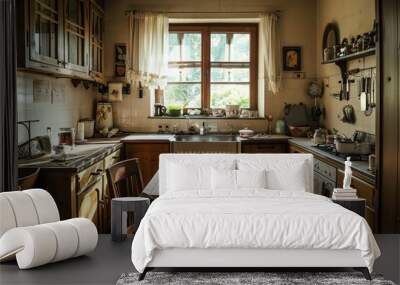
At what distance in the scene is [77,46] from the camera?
6.02m

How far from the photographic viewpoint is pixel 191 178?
343 centimetres

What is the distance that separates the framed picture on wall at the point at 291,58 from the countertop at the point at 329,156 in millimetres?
1168

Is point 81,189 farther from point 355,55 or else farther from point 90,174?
point 355,55

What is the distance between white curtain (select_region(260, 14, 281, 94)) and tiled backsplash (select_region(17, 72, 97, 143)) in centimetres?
243

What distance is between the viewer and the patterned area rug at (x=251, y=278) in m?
2.54

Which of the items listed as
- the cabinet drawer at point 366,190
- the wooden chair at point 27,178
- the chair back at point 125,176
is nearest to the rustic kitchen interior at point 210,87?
the cabinet drawer at point 366,190

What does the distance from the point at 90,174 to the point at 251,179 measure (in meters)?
2.16

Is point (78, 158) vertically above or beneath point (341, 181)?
above

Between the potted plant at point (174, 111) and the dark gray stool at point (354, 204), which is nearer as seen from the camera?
the dark gray stool at point (354, 204)

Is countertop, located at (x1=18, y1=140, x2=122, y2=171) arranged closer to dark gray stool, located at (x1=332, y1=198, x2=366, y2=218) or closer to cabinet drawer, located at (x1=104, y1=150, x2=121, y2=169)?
cabinet drawer, located at (x1=104, y1=150, x2=121, y2=169)

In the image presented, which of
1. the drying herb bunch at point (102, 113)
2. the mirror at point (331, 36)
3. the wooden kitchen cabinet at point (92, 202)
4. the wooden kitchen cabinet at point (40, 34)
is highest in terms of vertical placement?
the mirror at point (331, 36)

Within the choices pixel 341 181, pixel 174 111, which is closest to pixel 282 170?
pixel 341 181

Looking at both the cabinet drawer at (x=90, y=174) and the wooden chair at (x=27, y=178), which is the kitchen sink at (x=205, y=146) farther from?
the wooden chair at (x=27, y=178)

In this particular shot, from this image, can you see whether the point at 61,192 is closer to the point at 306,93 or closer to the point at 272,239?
the point at 272,239
